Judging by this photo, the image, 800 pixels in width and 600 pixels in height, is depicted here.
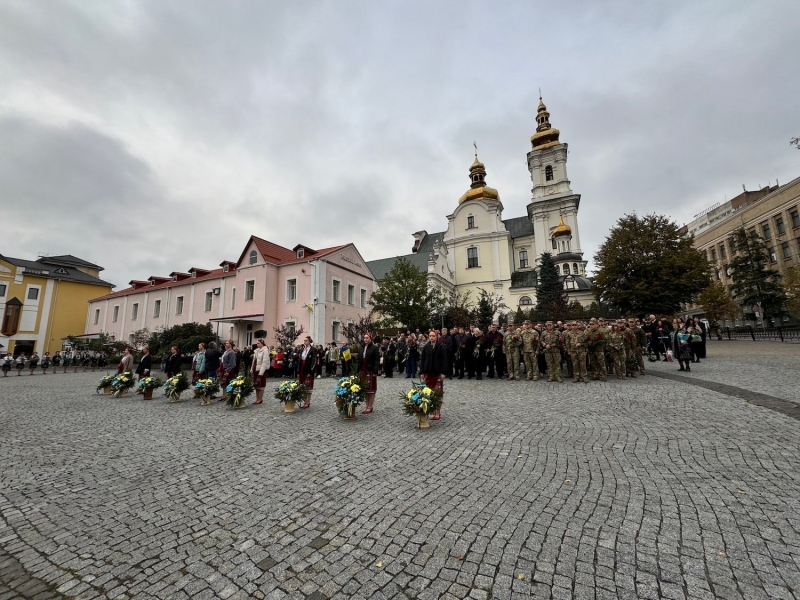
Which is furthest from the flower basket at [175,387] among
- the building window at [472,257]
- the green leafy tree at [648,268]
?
the building window at [472,257]

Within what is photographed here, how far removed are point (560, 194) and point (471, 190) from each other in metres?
13.1

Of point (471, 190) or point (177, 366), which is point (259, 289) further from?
point (471, 190)

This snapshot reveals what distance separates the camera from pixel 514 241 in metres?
56.9

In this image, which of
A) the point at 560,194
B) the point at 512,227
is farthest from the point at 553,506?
the point at 512,227

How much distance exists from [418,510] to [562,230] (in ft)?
172

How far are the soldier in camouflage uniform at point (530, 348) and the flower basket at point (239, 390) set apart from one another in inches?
339

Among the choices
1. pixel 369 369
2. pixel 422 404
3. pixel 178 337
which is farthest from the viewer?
pixel 178 337

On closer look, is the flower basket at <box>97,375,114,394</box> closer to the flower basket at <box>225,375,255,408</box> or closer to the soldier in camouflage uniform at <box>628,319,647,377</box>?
the flower basket at <box>225,375,255,408</box>

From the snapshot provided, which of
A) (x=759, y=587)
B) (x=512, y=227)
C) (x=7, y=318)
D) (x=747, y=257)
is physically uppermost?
(x=512, y=227)

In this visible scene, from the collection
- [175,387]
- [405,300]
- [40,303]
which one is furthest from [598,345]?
[40,303]

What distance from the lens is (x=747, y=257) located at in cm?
3497

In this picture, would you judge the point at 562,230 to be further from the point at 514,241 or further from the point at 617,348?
the point at 617,348

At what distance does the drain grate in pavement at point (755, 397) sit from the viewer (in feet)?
21.1

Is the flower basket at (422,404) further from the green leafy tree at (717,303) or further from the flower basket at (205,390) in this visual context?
the green leafy tree at (717,303)
